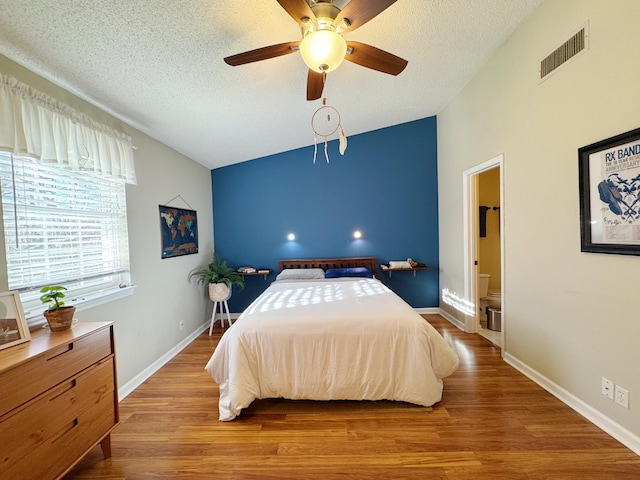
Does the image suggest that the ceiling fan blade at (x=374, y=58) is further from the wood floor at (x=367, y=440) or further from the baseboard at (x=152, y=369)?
the baseboard at (x=152, y=369)

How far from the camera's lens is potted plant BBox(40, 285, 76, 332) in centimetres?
163

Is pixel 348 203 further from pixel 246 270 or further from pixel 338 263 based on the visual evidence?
pixel 246 270

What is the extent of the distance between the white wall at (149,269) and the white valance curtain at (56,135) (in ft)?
0.48

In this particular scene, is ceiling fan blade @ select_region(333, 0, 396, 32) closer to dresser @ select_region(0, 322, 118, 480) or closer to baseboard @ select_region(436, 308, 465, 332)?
dresser @ select_region(0, 322, 118, 480)

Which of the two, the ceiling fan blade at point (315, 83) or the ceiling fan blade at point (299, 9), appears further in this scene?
the ceiling fan blade at point (315, 83)

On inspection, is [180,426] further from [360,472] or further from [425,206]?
[425,206]

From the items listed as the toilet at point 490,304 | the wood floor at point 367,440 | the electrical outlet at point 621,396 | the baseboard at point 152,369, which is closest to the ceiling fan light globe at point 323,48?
the wood floor at point 367,440

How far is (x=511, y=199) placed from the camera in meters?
2.79

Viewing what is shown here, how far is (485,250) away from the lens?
4.54m

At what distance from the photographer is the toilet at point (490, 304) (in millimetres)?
3723

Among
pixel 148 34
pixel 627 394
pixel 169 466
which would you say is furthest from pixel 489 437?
pixel 148 34

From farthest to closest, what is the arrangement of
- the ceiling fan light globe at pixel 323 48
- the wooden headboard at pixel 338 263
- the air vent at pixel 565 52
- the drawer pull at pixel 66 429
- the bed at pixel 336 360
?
the wooden headboard at pixel 338 263
the bed at pixel 336 360
the air vent at pixel 565 52
the ceiling fan light globe at pixel 323 48
the drawer pull at pixel 66 429

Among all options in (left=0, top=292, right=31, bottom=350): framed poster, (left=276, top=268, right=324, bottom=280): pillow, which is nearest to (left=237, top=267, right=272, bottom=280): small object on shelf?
(left=276, top=268, right=324, bottom=280): pillow

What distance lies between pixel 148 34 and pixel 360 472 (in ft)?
9.34
